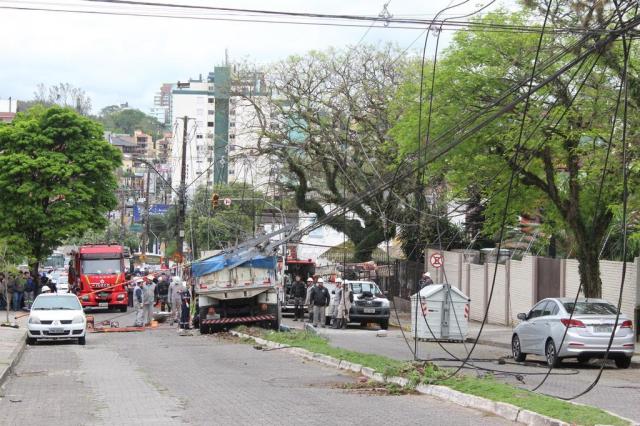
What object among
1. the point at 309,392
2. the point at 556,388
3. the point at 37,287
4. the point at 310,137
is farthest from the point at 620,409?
the point at 37,287

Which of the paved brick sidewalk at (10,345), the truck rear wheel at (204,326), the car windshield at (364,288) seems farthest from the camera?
the car windshield at (364,288)

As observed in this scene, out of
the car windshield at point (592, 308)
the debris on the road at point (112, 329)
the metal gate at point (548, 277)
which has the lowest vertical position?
the debris on the road at point (112, 329)

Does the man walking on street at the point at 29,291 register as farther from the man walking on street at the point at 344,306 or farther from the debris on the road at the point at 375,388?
the debris on the road at the point at 375,388

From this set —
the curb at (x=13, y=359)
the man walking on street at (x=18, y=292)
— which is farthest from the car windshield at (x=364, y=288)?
the man walking on street at (x=18, y=292)

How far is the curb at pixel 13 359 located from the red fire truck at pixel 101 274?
56.9 feet

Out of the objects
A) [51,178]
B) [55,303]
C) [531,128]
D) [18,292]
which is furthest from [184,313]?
[51,178]

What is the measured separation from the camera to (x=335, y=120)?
46.9 meters

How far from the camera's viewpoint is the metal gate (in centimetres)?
3169

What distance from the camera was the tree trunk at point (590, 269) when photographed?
86.0 feet

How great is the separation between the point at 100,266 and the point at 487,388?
3592 cm

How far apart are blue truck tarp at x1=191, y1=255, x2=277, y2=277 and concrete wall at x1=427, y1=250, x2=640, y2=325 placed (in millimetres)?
5608

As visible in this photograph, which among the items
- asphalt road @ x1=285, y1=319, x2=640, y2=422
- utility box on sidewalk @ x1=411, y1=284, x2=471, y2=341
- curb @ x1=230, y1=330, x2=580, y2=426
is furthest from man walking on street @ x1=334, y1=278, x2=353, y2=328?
curb @ x1=230, y1=330, x2=580, y2=426

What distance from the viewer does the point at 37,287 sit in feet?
153

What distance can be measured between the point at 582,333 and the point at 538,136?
22.0ft
